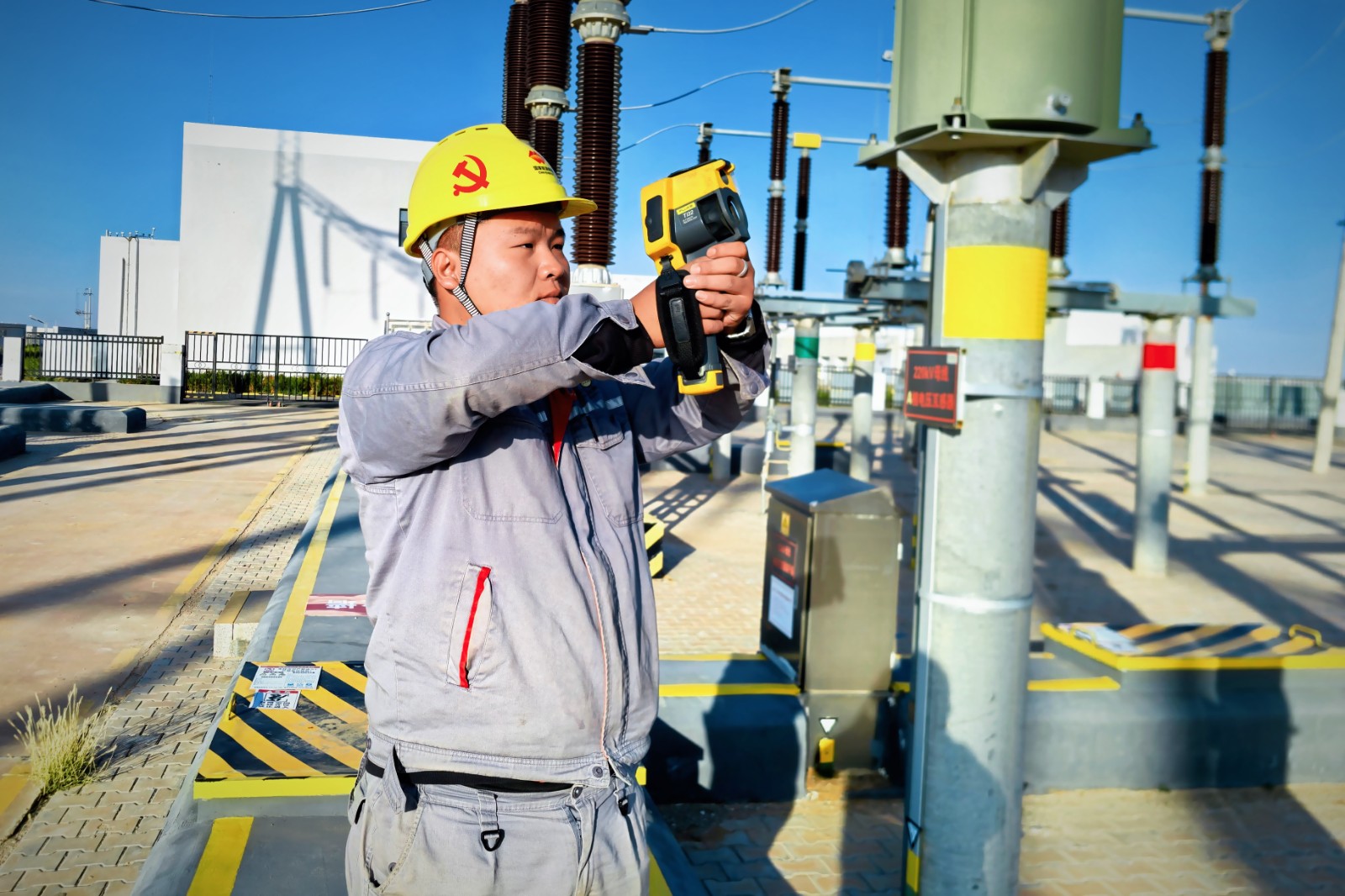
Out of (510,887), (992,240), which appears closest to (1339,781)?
(992,240)

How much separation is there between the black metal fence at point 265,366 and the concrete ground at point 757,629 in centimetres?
1300

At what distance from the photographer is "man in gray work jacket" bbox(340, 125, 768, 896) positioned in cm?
188

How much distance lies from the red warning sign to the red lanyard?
Result: 4.85ft

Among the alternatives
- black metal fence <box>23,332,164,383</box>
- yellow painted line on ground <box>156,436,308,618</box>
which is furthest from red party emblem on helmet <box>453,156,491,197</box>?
black metal fence <box>23,332,164,383</box>

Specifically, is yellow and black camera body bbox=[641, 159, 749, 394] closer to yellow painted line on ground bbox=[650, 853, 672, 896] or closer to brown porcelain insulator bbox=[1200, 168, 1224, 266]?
yellow painted line on ground bbox=[650, 853, 672, 896]

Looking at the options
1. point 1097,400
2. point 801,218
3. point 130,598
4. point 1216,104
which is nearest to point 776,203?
point 801,218

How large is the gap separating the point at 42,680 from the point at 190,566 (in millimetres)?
3671

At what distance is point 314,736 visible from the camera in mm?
3982

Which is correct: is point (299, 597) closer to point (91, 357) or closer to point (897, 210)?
point (897, 210)

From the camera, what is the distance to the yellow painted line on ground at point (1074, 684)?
5758 millimetres

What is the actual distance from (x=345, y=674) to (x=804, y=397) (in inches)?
460

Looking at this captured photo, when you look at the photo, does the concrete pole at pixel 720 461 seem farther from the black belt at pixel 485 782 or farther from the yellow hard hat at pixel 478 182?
the black belt at pixel 485 782

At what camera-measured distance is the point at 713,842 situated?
5.05 meters

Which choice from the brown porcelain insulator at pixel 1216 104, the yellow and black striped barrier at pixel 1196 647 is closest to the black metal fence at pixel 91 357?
the brown porcelain insulator at pixel 1216 104
